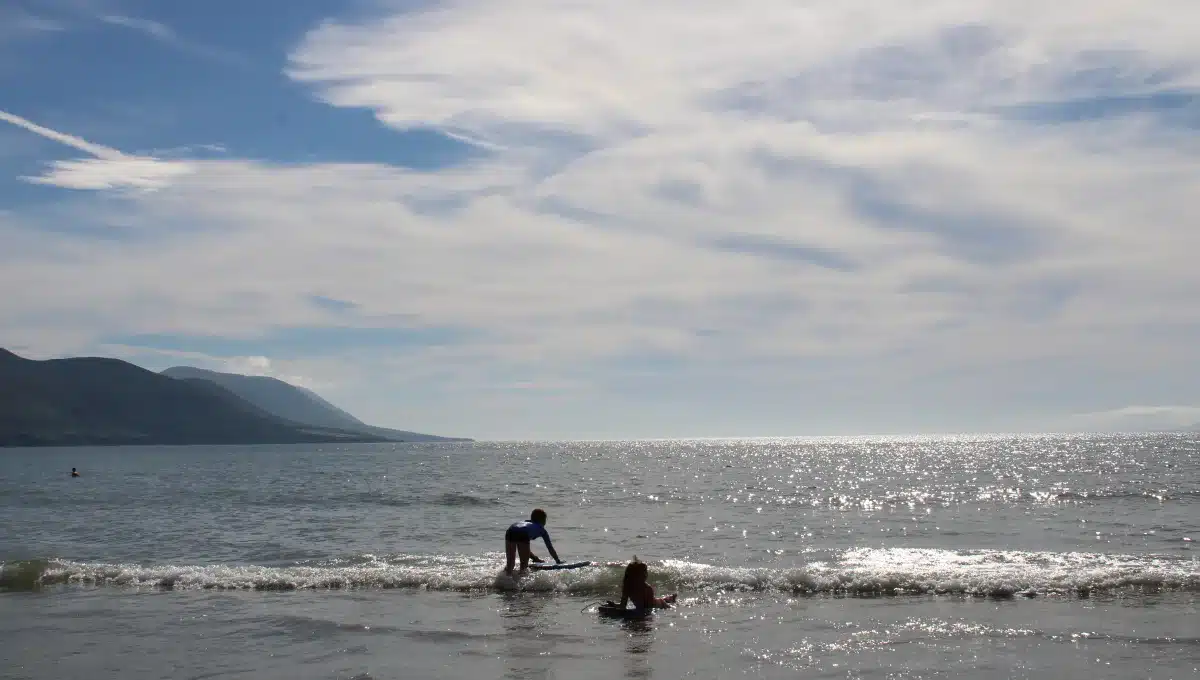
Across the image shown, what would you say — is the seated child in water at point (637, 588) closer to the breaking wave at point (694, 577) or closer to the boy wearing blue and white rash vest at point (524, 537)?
the breaking wave at point (694, 577)

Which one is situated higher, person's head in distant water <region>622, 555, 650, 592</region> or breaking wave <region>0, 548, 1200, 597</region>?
person's head in distant water <region>622, 555, 650, 592</region>

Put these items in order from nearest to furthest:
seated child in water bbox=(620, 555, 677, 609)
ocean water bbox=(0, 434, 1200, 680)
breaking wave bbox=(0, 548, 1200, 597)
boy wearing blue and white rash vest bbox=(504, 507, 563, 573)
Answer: ocean water bbox=(0, 434, 1200, 680) < seated child in water bbox=(620, 555, 677, 609) < breaking wave bbox=(0, 548, 1200, 597) < boy wearing blue and white rash vest bbox=(504, 507, 563, 573)

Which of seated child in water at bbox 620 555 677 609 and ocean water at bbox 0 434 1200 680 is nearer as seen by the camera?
ocean water at bbox 0 434 1200 680

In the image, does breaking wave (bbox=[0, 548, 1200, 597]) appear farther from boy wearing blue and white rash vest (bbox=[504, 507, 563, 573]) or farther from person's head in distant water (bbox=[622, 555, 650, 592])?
person's head in distant water (bbox=[622, 555, 650, 592])

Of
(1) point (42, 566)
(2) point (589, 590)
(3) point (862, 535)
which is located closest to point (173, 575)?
(1) point (42, 566)

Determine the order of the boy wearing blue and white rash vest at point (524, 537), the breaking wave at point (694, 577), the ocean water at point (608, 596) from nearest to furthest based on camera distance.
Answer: the ocean water at point (608, 596)
the breaking wave at point (694, 577)
the boy wearing blue and white rash vest at point (524, 537)

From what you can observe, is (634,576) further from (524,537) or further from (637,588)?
(524,537)

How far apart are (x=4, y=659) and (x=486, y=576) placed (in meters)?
10.6

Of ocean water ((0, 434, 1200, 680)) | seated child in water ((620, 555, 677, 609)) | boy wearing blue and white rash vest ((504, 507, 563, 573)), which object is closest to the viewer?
ocean water ((0, 434, 1200, 680))

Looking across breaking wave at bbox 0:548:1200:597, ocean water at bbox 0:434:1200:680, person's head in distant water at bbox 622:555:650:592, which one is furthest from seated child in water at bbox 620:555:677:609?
breaking wave at bbox 0:548:1200:597

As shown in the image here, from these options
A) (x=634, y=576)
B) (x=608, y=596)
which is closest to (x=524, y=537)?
(x=608, y=596)

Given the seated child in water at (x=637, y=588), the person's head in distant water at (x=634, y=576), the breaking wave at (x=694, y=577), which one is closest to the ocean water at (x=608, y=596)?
the breaking wave at (x=694, y=577)

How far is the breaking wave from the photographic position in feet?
68.0

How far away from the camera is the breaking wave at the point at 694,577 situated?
20719 mm
